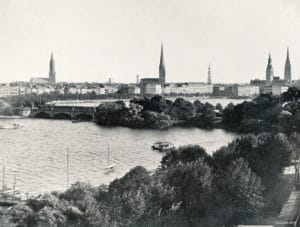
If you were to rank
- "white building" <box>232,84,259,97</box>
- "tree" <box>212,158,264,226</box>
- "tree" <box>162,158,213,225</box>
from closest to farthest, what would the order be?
"tree" <box>162,158,213,225</box> < "tree" <box>212,158,264,226</box> < "white building" <box>232,84,259,97</box>

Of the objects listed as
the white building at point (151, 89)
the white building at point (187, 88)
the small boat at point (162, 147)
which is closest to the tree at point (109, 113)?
the small boat at point (162, 147)

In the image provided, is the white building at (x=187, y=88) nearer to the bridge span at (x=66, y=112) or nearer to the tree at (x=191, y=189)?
the bridge span at (x=66, y=112)

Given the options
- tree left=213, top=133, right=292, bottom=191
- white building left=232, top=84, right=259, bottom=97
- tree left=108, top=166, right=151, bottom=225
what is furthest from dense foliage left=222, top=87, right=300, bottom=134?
white building left=232, top=84, right=259, bottom=97

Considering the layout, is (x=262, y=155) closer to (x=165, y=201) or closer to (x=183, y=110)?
(x=165, y=201)

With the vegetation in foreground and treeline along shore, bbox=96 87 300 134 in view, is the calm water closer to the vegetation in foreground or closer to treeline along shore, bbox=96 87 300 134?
treeline along shore, bbox=96 87 300 134

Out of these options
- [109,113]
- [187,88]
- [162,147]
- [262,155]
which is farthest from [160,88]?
[262,155]
